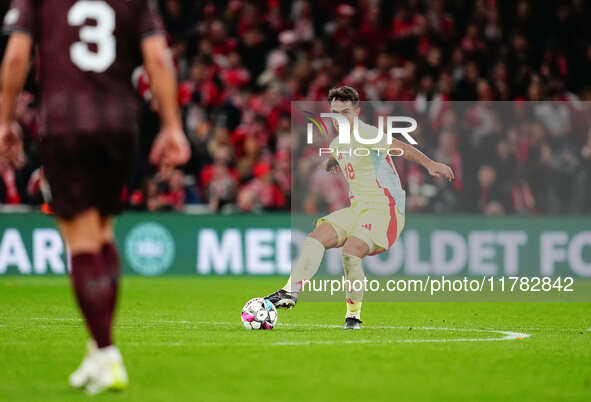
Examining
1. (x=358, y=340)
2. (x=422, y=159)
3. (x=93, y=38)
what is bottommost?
(x=358, y=340)

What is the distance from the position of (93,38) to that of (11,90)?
55cm

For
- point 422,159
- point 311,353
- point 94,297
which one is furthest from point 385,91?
point 94,297

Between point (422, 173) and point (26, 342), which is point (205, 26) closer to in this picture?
point (422, 173)

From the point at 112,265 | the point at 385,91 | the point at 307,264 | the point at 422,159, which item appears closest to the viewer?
the point at 112,265

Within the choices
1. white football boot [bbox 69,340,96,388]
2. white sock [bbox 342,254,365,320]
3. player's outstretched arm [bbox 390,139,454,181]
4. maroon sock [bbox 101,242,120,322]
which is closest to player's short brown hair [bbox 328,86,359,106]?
player's outstretched arm [bbox 390,139,454,181]

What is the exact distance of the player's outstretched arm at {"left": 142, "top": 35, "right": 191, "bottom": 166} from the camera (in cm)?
618

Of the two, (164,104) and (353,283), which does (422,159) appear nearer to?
(353,283)

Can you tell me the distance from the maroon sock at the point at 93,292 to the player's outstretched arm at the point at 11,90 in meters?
0.64

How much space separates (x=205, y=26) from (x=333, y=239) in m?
13.3

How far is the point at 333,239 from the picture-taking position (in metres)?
11.3

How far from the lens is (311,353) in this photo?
8578 millimetres

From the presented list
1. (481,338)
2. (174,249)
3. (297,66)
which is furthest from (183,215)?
(481,338)

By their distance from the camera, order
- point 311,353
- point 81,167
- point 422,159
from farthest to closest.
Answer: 1. point 422,159
2. point 311,353
3. point 81,167

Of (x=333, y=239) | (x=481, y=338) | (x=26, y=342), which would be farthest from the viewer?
(x=333, y=239)
